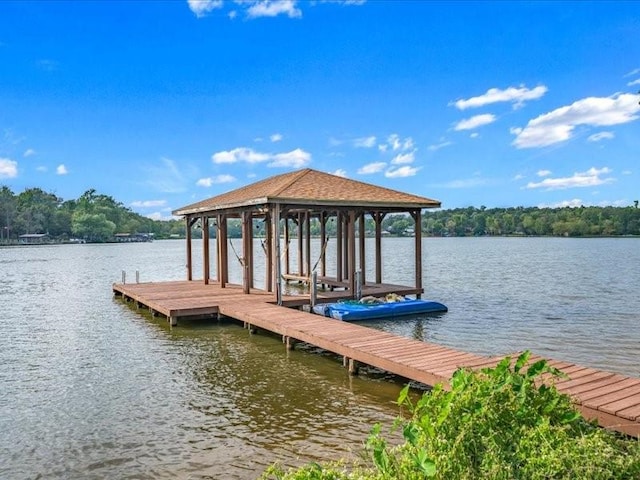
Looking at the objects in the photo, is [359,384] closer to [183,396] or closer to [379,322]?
[183,396]

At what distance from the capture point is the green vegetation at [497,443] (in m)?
2.93

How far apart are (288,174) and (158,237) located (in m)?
142

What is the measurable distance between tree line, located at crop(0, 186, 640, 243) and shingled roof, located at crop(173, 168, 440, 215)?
212 feet

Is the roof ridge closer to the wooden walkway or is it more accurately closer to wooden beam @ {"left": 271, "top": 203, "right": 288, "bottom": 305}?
wooden beam @ {"left": 271, "top": 203, "right": 288, "bottom": 305}

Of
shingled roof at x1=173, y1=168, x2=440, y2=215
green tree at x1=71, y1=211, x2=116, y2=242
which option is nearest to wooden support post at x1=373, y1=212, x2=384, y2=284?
shingled roof at x1=173, y1=168, x2=440, y2=215

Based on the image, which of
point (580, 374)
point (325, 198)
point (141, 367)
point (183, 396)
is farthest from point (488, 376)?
point (325, 198)

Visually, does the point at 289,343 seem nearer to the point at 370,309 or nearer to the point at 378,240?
the point at 370,309

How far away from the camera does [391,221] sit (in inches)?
4675

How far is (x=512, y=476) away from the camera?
115 inches

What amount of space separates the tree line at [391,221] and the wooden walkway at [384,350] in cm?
6711

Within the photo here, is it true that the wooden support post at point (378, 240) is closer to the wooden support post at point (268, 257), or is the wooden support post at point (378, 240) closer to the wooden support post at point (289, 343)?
the wooden support post at point (268, 257)

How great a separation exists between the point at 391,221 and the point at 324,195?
106m

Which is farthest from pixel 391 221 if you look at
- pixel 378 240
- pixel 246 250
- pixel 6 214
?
pixel 246 250

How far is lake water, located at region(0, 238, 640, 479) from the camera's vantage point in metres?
5.44
